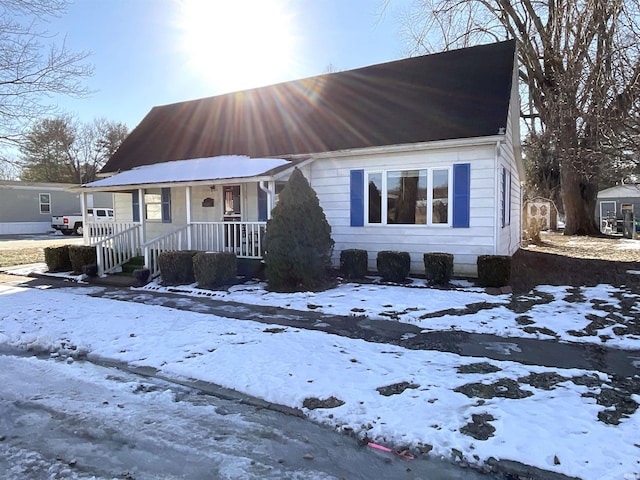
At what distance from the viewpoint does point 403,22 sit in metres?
18.2

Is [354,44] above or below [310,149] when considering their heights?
above

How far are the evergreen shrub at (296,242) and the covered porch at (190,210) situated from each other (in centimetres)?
111

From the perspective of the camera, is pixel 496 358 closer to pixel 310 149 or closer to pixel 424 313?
pixel 424 313

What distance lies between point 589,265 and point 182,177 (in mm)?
11151

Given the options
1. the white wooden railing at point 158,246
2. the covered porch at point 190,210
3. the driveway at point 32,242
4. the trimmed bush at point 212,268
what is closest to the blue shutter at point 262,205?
the covered porch at point 190,210

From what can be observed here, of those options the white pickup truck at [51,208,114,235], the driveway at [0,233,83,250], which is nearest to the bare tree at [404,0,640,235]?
the driveway at [0,233,83,250]

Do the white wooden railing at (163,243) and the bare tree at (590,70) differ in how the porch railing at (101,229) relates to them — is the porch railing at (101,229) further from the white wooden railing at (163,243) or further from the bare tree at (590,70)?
the bare tree at (590,70)

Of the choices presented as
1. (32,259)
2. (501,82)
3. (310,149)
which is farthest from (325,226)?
(32,259)

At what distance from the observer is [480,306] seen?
7.14m

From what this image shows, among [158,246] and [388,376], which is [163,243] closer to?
[158,246]

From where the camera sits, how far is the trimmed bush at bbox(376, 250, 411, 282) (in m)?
9.28

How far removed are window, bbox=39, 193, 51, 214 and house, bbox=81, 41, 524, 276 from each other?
2272cm

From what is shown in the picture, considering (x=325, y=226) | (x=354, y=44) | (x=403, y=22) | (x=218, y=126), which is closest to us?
(x=325, y=226)

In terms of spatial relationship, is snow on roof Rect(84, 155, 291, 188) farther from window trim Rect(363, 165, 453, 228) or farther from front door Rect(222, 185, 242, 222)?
window trim Rect(363, 165, 453, 228)
